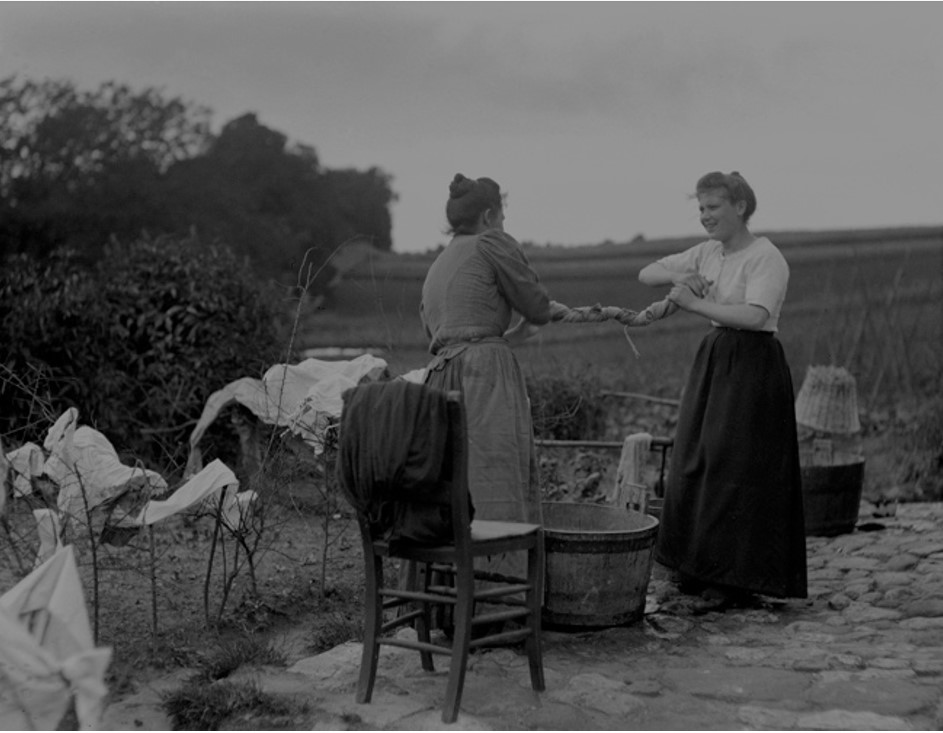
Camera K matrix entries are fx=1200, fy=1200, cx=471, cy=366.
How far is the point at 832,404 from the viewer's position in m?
8.95

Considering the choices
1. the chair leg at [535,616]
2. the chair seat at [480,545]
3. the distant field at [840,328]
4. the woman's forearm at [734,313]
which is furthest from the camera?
the distant field at [840,328]

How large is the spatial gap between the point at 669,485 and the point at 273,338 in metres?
3.91

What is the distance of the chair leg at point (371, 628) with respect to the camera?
4.23 meters

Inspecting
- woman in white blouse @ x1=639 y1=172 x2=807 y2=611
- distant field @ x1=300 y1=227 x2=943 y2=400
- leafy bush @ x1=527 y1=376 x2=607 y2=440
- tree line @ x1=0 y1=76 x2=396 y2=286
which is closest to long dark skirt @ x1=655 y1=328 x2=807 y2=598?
woman in white blouse @ x1=639 y1=172 x2=807 y2=611

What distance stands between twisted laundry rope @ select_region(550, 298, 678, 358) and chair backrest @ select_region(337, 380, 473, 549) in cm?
133

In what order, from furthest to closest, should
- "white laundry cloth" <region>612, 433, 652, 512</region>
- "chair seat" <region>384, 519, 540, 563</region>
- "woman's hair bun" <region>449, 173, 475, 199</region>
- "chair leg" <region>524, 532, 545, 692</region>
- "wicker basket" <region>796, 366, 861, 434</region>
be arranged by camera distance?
"wicker basket" <region>796, 366, 861, 434</region>, "white laundry cloth" <region>612, 433, 652, 512</region>, "woman's hair bun" <region>449, 173, 475, 199</region>, "chair leg" <region>524, 532, 545, 692</region>, "chair seat" <region>384, 519, 540, 563</region>

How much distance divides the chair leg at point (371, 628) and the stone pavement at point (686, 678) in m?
0.07

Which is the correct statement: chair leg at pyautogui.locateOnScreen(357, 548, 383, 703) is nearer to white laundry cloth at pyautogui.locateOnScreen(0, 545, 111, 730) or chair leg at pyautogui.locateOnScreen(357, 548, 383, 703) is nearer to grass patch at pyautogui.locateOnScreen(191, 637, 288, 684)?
grass patch at pyautogui.locateOnScreen(191, 637, 288, 684)

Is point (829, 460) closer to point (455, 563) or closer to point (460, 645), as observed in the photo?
point (455, 563)

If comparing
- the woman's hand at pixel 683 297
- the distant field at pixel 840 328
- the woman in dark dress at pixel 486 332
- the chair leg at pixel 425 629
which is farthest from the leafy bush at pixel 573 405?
the chair leg at pixel 425 629

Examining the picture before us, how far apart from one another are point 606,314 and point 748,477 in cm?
107

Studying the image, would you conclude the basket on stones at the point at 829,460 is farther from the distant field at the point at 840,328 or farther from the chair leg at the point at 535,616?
the chair leg at the point at 535,616

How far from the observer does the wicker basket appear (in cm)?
895

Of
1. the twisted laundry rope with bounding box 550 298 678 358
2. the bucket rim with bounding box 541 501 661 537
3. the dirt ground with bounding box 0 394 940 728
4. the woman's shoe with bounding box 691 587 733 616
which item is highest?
the twisted laundry rope with bounding box 550 298 678 358
